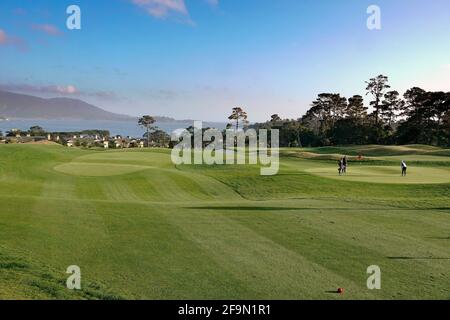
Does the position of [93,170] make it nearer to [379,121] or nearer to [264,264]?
[264,264]

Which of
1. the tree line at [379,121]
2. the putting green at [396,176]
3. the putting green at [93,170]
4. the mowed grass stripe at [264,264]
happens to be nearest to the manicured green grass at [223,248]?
the mowed grass stripe at [264,264]

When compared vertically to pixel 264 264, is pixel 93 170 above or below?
above

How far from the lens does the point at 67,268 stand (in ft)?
30.7

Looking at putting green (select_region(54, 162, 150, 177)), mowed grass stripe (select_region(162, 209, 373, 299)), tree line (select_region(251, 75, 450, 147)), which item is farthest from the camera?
tree line (select_region(251, 75, 450, 147))

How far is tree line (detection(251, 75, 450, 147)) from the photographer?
80.9 metres

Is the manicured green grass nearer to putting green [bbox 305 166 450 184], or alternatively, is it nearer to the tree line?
putting green [bbox 305 166 450 184]

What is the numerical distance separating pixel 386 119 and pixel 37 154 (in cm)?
7963

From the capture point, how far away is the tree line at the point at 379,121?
80.9 metres

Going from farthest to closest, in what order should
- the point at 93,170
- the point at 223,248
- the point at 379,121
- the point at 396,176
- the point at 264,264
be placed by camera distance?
the point at 379,121, the point at 93,170, the point at 396,176, the point at 223,248, the point at 264,264

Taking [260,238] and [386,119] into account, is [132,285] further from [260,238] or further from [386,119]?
[386,119]

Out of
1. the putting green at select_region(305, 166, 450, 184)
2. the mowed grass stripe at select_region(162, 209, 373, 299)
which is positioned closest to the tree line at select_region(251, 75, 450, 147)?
the putting green at select_region(305, 166, 450, 184)

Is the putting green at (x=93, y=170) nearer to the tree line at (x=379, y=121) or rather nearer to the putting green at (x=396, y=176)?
the putting green at (x=396, y=176)

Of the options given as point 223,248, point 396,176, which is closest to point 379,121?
point 396,176

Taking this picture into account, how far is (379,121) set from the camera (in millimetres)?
96438
